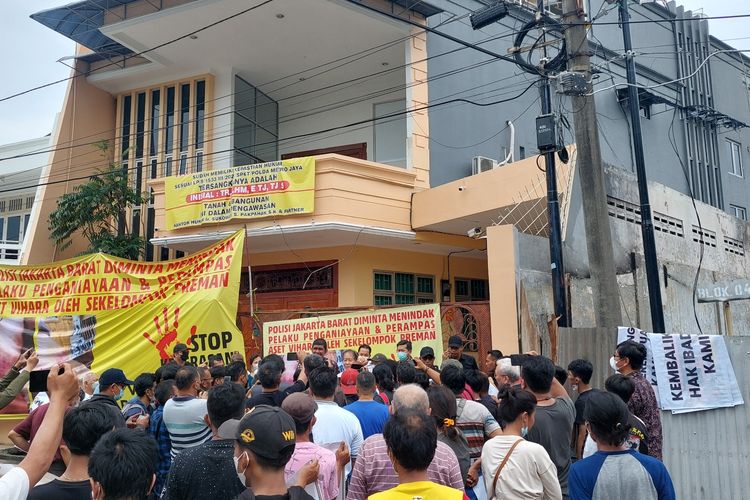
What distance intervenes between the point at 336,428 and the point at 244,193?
1047 cm

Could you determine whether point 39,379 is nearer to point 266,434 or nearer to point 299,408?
point 299,408

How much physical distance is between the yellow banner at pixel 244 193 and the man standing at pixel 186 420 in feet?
30.1

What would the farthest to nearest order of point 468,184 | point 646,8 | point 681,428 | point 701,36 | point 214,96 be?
point 701,36 → point 646,8 → point 214,96 → point 468,184 → point 681,428

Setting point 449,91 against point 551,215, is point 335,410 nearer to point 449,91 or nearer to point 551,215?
point 551,215

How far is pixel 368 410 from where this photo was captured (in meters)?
5.03

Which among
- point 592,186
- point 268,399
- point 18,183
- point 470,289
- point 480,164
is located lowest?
point 268,399

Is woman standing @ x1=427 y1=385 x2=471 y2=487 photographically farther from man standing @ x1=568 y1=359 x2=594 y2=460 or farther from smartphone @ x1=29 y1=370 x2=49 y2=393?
smartphone @ x1=29 y1=370 x2=49 y2=393

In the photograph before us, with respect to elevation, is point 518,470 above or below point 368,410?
below

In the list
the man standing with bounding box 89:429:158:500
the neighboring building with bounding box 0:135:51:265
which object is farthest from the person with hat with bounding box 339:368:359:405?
the neighboring building with bounding box 0:135:51:265

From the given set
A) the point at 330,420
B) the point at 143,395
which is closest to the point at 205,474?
the point at 330,420

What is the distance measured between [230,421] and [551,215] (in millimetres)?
7306

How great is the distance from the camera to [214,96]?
1738 cm

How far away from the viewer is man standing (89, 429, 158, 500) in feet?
8.23

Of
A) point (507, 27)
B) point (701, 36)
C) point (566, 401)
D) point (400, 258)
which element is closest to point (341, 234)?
point (400, 258)
